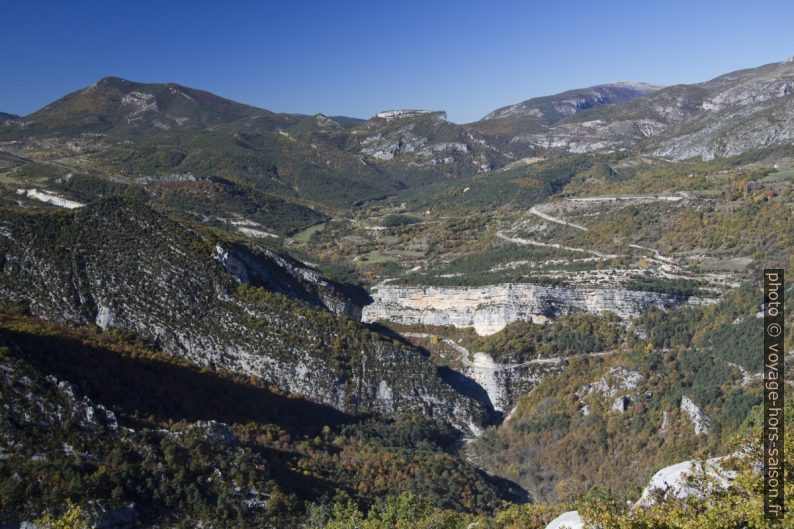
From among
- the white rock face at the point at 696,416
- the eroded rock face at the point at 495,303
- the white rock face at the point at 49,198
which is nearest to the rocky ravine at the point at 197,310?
the eroded rock face at the point at 495,303

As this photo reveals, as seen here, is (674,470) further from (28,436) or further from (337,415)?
(337,415)

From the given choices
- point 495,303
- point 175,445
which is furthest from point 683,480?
point 495,303

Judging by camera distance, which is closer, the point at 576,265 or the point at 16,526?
the point at 16,526

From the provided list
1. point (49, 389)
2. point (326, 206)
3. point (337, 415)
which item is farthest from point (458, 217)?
point (49, 389)

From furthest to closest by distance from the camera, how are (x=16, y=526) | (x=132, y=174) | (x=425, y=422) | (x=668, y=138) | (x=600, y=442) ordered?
(x=668, y=138)
(x=132, y=174)
(x=425, y=422)
(x=600, y=442)
(x=16, y=526)

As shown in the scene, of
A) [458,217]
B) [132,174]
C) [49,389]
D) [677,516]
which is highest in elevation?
[132,174]

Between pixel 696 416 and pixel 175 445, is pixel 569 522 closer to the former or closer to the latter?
pixel 175 445
